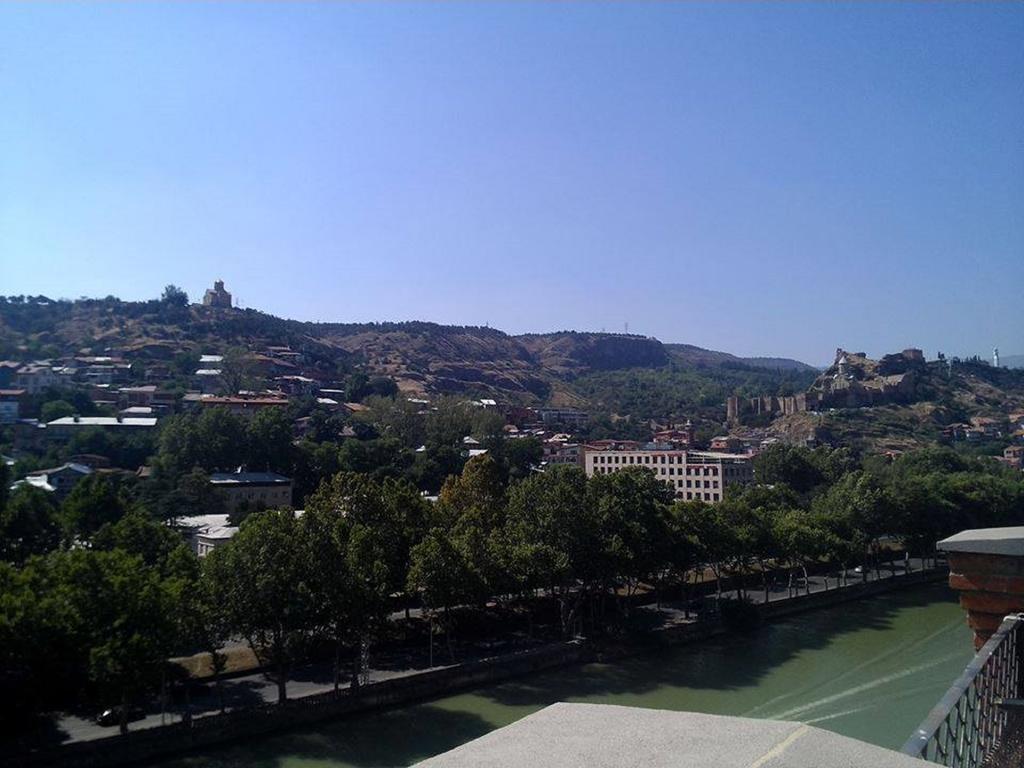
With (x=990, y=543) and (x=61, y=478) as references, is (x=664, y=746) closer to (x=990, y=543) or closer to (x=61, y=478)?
(x=990, y=543)

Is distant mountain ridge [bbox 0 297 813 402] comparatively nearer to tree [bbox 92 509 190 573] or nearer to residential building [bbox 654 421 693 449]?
residential building [bbox 654 421 693 449]

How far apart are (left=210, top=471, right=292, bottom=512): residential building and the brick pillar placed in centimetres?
3210

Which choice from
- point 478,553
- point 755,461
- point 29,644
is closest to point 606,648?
point 478,553

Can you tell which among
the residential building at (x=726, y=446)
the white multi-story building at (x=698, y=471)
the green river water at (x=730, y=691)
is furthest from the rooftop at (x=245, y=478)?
the residential building at (x=726, y=446)

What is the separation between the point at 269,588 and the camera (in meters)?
14.8

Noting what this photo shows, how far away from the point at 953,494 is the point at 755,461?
44.2ft

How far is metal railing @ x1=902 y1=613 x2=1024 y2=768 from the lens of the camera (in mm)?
2422

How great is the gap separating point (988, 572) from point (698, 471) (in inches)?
1735

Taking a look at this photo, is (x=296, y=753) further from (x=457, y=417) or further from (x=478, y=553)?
(x=457, y=417)

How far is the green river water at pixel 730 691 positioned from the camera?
1395 centimetres

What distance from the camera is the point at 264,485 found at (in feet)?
116

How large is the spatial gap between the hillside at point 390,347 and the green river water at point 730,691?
207 ft

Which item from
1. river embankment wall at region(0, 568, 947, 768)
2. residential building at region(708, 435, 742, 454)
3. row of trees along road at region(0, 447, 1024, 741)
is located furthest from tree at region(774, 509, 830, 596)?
residential building at region(708, 435, 742, 454)

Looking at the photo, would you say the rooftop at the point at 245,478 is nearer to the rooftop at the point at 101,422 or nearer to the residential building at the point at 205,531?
the residential building at the point at 205,531
